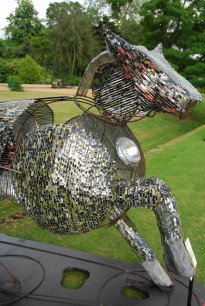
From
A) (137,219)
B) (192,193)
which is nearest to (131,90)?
(137,219)

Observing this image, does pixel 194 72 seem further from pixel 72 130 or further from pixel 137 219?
pixel 72 130

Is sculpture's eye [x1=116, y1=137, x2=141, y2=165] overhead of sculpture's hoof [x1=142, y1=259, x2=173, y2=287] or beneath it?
overhead

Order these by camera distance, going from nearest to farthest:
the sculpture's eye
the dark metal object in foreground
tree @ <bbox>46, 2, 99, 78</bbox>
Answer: the sculpture's eye, the dark metal object in foreground, tree @ <bbox>46, 2, 99, 78</bbox>

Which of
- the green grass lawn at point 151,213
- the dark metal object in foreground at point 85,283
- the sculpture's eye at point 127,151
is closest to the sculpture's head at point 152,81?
the sculpture's eye at point 127,151

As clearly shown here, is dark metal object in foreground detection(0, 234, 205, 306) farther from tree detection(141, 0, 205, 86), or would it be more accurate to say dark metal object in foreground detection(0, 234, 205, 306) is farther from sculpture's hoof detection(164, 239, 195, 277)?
tree detection(141, 0, 205, 86)

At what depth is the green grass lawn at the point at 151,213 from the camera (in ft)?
13.1

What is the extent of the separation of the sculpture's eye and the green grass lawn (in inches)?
51.6

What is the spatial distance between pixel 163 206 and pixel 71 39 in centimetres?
2117

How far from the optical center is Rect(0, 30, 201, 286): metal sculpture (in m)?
2.09

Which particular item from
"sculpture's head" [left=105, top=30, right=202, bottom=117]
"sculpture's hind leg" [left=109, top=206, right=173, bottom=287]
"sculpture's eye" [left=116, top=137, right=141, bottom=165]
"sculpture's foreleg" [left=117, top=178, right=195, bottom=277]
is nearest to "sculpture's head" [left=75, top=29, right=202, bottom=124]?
"sculpture's head" [left=105, top=30, right=202, bottom=117]

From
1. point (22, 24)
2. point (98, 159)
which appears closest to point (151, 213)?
point (98, 159)

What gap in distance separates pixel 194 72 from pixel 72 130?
10974 millimetres

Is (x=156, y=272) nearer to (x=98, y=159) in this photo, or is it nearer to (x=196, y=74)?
(x=98, y=159)

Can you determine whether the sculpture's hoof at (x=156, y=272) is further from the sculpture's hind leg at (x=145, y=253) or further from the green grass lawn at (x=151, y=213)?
the green grass lawn at (x=151, y=213)
